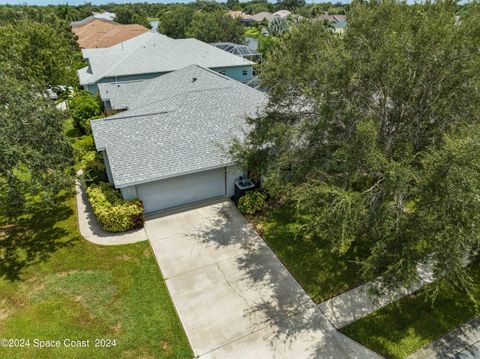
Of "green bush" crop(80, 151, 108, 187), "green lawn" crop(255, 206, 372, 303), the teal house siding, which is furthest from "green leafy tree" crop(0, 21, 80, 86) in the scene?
"green lawn" crop(255, 206, 372, 303)

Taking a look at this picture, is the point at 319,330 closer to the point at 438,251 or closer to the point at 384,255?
the point at 384,255

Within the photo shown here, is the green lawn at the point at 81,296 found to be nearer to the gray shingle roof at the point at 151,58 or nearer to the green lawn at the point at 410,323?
the green lawn at the point at 410,323

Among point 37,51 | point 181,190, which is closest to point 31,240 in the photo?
point 181,190

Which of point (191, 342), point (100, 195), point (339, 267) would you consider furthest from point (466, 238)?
point (100, 195)

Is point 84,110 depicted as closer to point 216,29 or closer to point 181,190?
point 181,190

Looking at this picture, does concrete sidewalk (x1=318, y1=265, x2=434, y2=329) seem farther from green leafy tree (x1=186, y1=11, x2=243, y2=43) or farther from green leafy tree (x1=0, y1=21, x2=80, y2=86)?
green leafy tree (x1=186, y1=11, x2=243, y2=43)

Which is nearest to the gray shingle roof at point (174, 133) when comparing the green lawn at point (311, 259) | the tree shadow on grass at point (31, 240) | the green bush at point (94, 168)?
the green bush at point (94, 168)

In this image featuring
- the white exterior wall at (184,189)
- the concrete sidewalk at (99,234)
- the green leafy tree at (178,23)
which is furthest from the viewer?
the green leafy tree at (178,23)
